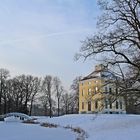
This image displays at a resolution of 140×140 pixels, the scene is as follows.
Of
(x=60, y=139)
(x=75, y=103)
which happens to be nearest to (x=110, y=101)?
(x=60, y=139)

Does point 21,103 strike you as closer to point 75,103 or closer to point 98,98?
point 75,103

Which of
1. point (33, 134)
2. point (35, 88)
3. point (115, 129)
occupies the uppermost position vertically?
point (35, 88)

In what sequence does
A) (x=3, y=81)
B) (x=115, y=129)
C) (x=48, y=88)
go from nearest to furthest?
(x=115, y=129) → (x=3, y=81) → (x=48, y=88)

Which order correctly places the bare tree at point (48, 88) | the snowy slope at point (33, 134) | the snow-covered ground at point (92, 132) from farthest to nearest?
the bare tree at point (48, 88) → the snowy slope at point (33, 134) → the snow-covered ground at point (92, 132)

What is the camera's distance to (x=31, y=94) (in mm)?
112688

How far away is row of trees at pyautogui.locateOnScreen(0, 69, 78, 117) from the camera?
108000 mm

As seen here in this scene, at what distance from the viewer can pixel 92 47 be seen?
107 ft

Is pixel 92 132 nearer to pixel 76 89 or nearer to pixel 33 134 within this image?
pixel 33 134

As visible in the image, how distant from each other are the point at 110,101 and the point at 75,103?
297ft

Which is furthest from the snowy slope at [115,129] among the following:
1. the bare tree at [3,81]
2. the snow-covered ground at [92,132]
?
the bare tree at [3,81]

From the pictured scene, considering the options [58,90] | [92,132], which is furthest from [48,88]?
[92,132]

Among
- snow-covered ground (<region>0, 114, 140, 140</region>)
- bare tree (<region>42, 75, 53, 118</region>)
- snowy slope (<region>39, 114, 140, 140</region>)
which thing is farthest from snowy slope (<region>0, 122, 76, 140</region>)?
bare tree (<region>42, 75, 53, 118</region>)

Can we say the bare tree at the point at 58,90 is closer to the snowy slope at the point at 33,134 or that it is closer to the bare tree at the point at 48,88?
the bare tree at the point at 48,88

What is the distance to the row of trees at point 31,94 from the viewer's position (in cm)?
10800
